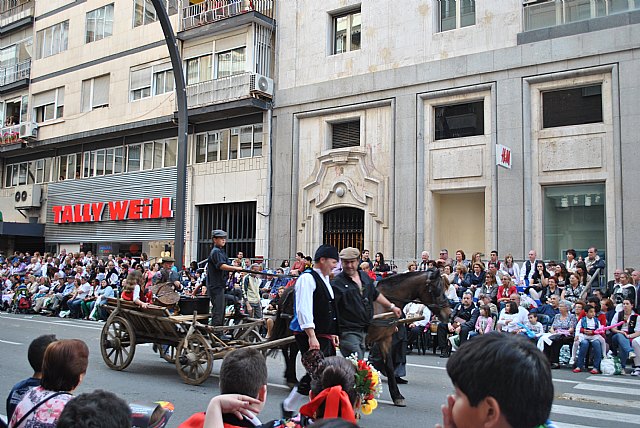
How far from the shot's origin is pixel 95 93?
105 ft

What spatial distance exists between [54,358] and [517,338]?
2694mm

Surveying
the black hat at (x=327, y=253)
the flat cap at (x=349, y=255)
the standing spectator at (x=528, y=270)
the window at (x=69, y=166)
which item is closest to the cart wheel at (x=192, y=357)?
the flat cap at (x=349, y=255)

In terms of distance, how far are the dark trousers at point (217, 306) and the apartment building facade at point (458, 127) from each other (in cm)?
1127

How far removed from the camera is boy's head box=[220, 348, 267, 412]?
3.22 meters

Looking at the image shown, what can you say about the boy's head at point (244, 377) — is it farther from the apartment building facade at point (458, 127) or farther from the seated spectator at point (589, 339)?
the apartment building facade at point (458, 127)

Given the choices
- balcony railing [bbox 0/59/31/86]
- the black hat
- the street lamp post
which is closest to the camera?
the black hat

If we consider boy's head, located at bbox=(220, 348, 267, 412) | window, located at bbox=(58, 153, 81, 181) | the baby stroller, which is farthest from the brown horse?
window, located at bbox=(58, 153, 81, 181)

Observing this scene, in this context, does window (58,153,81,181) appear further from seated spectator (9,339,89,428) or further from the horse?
seated spectator (9,339,89,428)

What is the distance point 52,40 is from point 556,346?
31.2 m

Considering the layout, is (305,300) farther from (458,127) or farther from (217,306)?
(458,127)

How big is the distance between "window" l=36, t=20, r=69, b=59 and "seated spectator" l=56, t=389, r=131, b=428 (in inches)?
1371

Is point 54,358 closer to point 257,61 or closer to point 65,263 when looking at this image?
point 257,61

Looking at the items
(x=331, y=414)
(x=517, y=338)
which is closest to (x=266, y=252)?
(x=331, y=414)

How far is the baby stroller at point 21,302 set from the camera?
24.6 m
